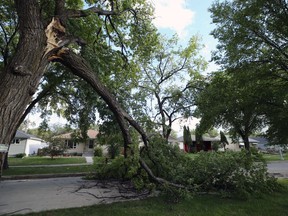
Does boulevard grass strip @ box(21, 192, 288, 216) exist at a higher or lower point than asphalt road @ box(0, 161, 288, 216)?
lower

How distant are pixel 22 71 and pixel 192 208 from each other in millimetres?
4553

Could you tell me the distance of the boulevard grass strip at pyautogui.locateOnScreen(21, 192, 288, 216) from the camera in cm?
473

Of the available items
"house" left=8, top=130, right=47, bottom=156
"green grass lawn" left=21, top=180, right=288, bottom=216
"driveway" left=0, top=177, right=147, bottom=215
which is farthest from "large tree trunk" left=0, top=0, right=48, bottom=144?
"house" left=8, top=130, right=47, bottom=156

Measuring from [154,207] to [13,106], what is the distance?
3837mm

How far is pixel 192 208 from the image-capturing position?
5.12m

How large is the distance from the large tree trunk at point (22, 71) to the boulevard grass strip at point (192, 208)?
275cm

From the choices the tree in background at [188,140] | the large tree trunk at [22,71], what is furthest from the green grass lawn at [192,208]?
the tree in background at [188,140]

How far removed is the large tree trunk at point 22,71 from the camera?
9.34ft

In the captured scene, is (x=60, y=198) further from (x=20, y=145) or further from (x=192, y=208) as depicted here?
(x=20, y=145)

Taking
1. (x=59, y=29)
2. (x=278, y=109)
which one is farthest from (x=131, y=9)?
(x=278, y=109)

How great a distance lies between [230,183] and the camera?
253 inches

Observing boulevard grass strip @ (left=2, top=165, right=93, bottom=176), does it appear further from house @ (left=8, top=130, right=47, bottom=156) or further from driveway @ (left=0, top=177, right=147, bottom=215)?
house @ (left=8, top=130, right=47, bottom=156)

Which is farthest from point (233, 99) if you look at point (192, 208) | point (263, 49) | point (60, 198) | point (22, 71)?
point (22, 71)

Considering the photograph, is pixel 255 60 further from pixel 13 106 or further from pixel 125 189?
pixel 13 106
